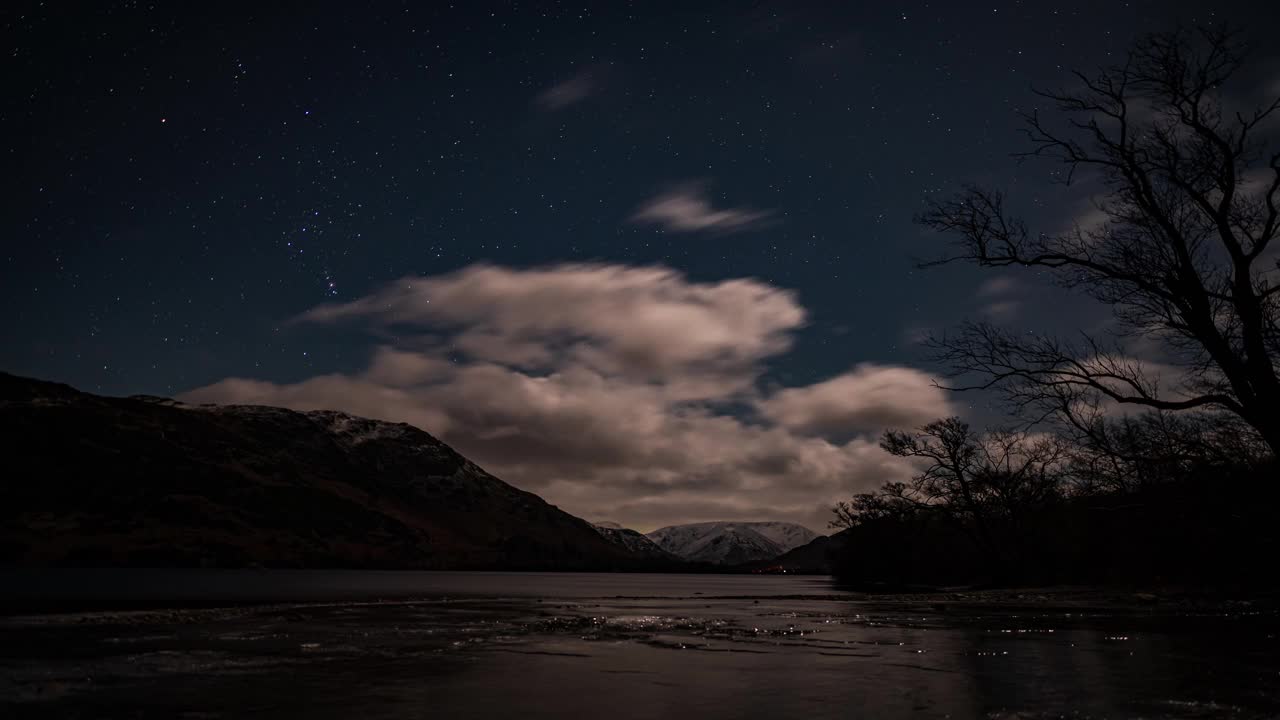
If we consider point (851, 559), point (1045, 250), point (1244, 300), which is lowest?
point (851, 559)

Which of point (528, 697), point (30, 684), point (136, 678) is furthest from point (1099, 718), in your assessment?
point (30, 684)

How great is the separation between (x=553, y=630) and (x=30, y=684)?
14.0m

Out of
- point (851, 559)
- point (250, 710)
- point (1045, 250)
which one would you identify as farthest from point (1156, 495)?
point (851, 559)

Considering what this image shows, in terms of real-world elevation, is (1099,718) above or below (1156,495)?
below

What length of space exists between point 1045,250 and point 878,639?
10392mm

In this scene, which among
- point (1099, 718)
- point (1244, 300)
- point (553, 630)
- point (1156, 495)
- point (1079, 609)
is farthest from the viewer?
point (1079, 609)

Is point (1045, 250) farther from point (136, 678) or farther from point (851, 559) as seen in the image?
point (851, 559)

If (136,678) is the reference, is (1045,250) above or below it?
above

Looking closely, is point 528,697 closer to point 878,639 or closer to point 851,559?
point 878,639

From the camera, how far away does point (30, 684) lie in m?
11.8

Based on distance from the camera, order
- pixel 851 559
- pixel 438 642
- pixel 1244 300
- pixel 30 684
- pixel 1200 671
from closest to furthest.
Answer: pixel 30 684 → pixel 1200 671 → pixel 1244 300 → pixel 438 642 → pixel 851 559

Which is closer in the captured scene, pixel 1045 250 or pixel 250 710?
pixel 250 710

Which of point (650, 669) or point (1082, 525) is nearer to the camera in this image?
point (650, 669)

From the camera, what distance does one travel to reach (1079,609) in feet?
98.5
